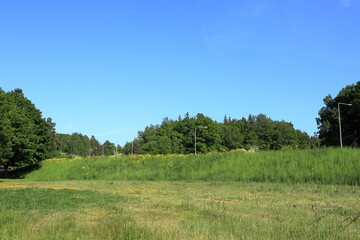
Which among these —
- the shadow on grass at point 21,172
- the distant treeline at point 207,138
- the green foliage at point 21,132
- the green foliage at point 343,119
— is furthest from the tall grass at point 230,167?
the distant treeline at point 207,138

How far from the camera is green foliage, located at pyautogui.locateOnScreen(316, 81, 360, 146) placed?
5602 cm

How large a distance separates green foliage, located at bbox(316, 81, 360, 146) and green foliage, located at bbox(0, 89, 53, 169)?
49.7 meters

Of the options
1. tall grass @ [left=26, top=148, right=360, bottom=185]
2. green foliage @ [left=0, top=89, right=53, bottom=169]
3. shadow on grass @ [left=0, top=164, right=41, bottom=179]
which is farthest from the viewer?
shadow on grass @ [left=0, top=164, right=41, bottom=179]

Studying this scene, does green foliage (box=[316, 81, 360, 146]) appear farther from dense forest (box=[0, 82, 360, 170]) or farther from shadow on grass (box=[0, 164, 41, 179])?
shadow on grass (box=[0, 164, 41, 179])

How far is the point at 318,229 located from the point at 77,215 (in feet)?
18.4

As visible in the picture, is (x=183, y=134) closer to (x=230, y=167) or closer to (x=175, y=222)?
(x=230, y=167)

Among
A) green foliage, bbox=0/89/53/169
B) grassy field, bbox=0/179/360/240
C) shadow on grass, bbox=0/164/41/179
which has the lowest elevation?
shadow on grass, bbox=0/164/41/179

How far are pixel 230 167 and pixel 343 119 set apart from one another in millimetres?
40293

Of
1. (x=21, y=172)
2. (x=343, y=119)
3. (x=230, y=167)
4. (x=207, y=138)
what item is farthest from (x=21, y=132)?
(x=207, y=138)

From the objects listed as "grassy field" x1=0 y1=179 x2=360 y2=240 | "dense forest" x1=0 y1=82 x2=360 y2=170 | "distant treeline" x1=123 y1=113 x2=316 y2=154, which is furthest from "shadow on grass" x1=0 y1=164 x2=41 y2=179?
"distant treeline" x1=123 y1=113 x2=316 y2=154

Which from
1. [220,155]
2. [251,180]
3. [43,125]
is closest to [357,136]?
[220,155]

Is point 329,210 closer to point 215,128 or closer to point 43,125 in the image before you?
point 43,125

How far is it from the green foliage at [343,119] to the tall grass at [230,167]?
3442cm

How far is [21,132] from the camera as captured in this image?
127 ft
